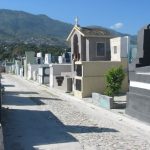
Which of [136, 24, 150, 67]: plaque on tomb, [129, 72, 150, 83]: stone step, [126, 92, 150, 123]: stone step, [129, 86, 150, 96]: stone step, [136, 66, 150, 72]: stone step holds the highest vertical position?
[136, 24, 150, 67]: plaque on tomb

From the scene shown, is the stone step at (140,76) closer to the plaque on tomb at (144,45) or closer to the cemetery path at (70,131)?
the plaque on tomb at (144,45)

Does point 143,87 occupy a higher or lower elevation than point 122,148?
higher

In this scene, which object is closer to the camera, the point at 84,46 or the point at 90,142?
the point at 90,142

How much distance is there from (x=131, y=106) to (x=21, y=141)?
853cm

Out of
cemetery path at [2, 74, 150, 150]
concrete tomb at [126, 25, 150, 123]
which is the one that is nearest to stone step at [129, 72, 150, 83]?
concrete tomb at [126, 25, 150, 123]

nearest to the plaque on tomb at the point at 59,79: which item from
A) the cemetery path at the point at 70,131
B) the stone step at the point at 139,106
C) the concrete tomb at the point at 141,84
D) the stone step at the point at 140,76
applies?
the cemetery path at the point at 70,131

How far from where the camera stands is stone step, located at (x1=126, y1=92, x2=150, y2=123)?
67.3 feet

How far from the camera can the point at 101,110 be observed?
26359mm

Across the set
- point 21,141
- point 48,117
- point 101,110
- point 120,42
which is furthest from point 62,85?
point 21,141

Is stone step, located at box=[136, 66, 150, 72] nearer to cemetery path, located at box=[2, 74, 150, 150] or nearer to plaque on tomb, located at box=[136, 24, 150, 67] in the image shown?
plaque on tomb, located at box=[136, 24, 150, 67]

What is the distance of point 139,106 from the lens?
21516 mm

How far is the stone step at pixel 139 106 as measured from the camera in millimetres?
20500

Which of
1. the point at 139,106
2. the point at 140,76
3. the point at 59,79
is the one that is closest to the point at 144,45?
the point at 140,76

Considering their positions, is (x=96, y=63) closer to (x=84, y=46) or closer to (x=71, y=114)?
(x=84, y=46)
